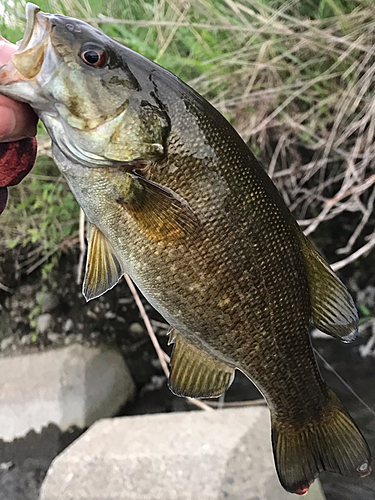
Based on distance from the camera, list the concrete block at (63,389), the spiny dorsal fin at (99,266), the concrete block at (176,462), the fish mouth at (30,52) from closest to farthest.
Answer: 1. the fish mouth at (30,52)
2. the spiny dorsal fin at (99,266)
3. the concrete block at (176,462)
4. the concrete block at (63,389)

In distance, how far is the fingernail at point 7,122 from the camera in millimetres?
788

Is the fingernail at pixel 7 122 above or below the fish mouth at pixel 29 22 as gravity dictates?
below

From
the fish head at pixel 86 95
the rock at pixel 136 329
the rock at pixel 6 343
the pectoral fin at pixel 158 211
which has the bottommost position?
the rock at pixel 6 343

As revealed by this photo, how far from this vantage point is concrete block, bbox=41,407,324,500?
1602 mm

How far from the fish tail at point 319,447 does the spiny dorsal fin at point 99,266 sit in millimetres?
441

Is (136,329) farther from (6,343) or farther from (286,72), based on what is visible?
(286,72)

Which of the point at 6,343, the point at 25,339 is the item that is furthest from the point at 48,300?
the point at 6,343

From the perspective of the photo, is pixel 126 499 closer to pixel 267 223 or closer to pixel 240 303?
pixel 240 303

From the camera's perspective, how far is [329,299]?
898mm

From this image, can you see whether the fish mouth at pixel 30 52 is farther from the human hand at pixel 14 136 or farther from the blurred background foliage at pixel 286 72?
the blurred background foliage at pixel 286 72

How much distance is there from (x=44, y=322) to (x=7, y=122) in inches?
85.8

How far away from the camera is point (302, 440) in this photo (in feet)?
3.14

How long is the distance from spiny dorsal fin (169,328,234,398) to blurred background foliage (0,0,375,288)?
2.91ft

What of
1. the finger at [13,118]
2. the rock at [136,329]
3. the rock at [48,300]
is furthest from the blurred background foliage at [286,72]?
the finger at [13,118]
